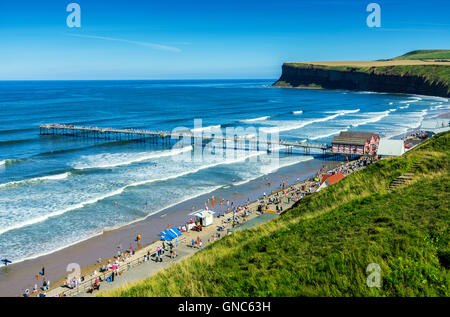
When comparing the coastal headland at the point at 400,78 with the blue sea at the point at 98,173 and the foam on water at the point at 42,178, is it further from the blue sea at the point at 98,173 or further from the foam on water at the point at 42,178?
the foam on water at the point at 42,178

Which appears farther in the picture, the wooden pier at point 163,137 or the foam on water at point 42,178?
the wooden pier at point 163,137

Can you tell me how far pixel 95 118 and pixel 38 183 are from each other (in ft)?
153

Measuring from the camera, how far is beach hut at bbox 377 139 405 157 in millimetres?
41906

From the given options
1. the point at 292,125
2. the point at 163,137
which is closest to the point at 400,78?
the point at 292,125

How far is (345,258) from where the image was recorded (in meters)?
8.90

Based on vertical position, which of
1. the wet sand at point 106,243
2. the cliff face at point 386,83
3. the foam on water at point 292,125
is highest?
the cliff face at point 386,83

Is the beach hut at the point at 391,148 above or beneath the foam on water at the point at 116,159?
above

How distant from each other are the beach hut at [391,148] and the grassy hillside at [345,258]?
1115 inches

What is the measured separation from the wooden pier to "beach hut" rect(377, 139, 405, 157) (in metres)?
9.80

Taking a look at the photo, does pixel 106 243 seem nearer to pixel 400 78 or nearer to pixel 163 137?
pixel 163 137

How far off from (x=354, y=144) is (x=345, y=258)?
42256mm

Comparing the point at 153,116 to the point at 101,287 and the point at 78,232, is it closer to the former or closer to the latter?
the point at 78,232

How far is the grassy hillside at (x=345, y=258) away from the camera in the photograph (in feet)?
25.2

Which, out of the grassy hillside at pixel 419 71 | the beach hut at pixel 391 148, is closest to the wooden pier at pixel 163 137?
the beach hut at pixel 391 148
